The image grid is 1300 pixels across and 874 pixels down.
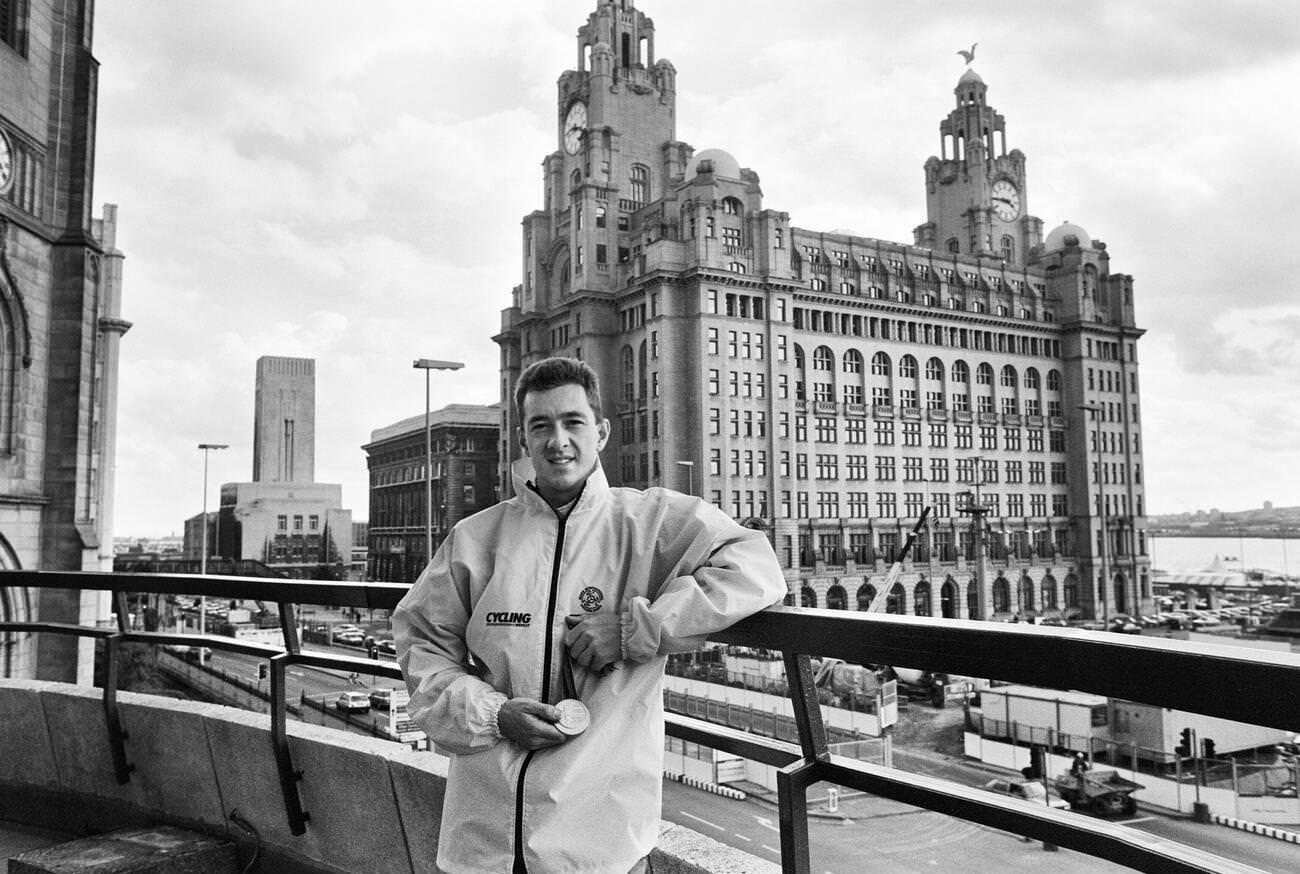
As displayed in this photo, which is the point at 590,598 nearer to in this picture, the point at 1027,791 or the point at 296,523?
the point at 1027,791

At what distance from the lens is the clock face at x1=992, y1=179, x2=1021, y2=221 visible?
309 feet

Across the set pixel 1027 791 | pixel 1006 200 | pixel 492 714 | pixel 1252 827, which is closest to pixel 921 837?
pixel 1027 791

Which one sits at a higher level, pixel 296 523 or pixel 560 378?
pixel 296 523

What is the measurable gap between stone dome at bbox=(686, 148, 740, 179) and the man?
70.5 metres

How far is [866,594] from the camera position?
72.5m

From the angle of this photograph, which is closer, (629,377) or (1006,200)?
(629,377)

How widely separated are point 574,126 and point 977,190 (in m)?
40.5

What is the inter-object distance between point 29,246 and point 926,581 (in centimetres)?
6683

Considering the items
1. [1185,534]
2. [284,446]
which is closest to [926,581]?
[1185,534]

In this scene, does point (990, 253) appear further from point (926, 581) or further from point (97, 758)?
point (97, 758)

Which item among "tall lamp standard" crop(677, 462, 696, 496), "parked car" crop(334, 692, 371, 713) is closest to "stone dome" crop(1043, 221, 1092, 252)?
"tall lamp standard" crop(677, 462, 696, 496)

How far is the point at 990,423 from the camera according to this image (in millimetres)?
83188

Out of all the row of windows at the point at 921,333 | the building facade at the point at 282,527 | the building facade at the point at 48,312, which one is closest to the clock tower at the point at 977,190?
the row of windows at the point at 921,333

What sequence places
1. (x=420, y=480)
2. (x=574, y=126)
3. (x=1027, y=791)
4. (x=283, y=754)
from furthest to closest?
(x=420, y=480) < (x=574, y=126) < (x=283, y=754) < (x=1027, y=791)
